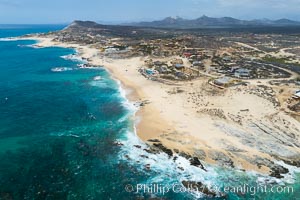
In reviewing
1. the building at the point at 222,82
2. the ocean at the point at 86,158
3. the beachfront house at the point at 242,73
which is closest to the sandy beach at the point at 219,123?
the building at the point at 222,82

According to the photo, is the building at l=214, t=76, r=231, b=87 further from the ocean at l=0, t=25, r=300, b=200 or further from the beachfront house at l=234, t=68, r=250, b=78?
the ocean at l=0, t=25, r=300, b=200

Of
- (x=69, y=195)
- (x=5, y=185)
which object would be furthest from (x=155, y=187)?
(x=5, y=185)

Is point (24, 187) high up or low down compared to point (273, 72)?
down

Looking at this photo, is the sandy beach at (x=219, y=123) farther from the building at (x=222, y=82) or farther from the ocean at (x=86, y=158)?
the ocean at (x=86, y=158)

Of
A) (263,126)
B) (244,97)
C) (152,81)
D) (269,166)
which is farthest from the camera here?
(152,81)

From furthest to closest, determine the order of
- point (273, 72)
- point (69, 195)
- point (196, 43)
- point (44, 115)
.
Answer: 1. point (196, 43)
2. point (273, 72)
3. point (44, 115)
4. point (69, 195)

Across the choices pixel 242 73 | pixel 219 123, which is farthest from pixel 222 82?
pixel 219 123

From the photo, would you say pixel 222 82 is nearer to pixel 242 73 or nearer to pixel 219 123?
pixel 242 73

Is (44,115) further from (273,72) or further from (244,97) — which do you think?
(273,72)
